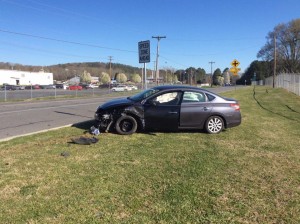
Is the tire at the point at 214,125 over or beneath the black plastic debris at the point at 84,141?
over

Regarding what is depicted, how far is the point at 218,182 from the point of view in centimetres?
485

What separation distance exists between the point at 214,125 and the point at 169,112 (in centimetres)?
142

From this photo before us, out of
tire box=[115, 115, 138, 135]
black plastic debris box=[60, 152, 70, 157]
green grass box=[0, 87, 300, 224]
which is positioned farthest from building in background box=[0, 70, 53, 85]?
black plastic debris box=[60, 152, 70, 157]

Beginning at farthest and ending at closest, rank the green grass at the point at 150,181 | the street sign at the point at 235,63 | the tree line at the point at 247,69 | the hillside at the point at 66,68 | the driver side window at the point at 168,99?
1. the hillside at the point at 66,68
2. the tree line at the point at 247,69
3. the street sign at the point at 235,63
4. the driver side window at the point at 168,99
5. the green grass at the point at 150,181

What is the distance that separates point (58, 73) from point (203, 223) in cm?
16074

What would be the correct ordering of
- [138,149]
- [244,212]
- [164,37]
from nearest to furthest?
1. [244,212]
2. [138,149]
3. [164,37]

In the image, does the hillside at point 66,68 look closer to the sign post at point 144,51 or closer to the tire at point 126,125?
the sign post at point 144,51

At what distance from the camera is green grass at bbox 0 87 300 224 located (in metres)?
3.79

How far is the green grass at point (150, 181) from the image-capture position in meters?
3.79

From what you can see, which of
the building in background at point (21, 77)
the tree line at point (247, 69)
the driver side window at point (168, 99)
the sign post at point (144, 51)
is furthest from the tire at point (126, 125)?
the building in background at point (21, 77)

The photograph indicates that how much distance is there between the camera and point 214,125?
909cm

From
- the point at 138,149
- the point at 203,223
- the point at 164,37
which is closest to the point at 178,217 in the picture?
the point at 203,223

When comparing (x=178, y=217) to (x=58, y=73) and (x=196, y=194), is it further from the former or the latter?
(x=58, y=73)

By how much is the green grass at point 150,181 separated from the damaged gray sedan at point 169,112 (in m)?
0.85
